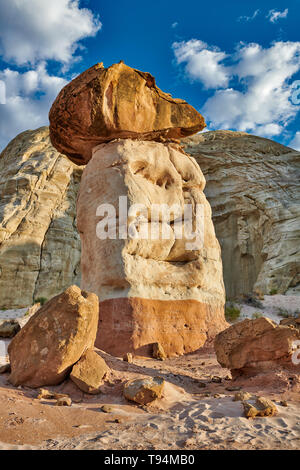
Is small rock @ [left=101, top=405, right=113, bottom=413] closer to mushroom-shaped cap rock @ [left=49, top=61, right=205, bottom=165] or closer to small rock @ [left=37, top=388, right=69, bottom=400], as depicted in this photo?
small rock @ [left=37, top=388, right=69, bottom=400]

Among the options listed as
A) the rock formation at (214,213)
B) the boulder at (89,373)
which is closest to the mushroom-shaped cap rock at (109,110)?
the boulder at (89,373)

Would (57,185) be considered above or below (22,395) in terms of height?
above

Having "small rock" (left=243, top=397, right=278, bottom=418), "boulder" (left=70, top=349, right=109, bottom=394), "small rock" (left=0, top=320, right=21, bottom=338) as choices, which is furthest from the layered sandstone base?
"small rock" (left=243, top=397, right=278, bottom=418)

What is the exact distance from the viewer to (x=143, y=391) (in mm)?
2861

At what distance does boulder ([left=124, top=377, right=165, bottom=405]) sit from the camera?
2.84 meters

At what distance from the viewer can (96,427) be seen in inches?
93.7

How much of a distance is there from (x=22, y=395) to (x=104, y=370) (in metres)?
0.67

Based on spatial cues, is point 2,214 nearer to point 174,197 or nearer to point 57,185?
point 57,185

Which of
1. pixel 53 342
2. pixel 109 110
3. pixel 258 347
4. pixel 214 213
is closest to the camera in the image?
pixel 53 342

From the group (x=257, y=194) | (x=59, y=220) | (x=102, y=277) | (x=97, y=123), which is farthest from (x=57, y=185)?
(x=102, y=277)

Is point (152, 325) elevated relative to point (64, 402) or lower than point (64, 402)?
elevated

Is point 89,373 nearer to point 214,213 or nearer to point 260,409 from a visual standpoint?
point 260,409

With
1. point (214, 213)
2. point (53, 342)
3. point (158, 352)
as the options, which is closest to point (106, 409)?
point (53, 342)

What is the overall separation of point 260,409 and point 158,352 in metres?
2.52
